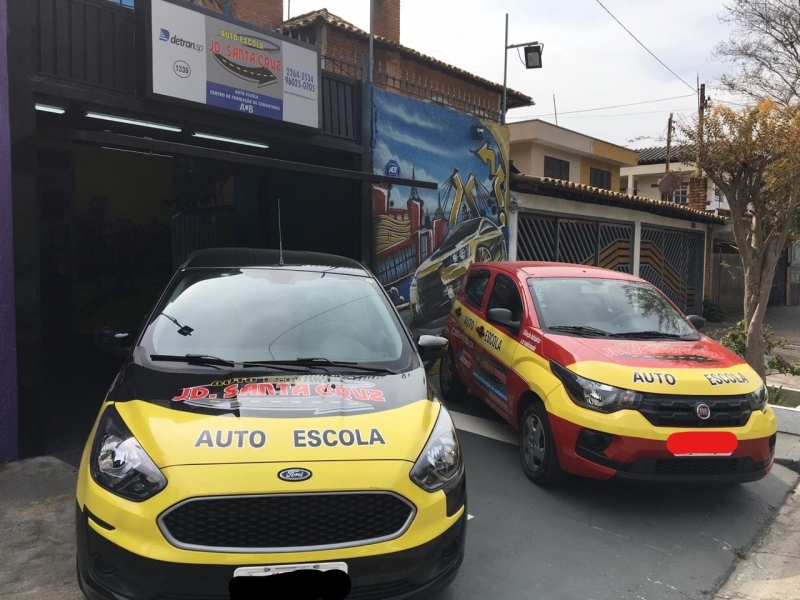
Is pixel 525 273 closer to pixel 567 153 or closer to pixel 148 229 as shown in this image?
pixel 148 229

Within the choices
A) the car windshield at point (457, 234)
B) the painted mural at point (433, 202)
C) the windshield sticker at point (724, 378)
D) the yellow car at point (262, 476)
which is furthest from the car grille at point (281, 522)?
the car windshield at point (457, 234)

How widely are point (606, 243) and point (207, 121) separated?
956cm

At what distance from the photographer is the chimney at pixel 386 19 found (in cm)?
1758

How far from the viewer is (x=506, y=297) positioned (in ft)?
18.6

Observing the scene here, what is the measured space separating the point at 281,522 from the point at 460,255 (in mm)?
7854

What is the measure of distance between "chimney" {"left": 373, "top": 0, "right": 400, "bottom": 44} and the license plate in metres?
17.5

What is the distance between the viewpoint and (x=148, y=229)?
11578 mm

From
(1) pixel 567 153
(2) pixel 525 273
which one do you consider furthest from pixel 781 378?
(1) pixel 567 153

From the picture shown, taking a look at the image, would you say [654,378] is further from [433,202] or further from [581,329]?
[433,202]

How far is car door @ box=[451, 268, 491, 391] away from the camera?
6027 millimetres

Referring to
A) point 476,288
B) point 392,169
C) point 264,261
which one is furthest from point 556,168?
point 264,261

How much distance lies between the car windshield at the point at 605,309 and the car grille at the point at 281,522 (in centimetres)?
281

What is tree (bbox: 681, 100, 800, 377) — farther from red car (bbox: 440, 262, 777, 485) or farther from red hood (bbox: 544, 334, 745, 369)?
red hood (bbox: 544, 334, 745, 369)

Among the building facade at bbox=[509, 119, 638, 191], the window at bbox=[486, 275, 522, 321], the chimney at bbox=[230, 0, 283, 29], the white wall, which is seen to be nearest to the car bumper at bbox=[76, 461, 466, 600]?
the window at bbox=[486, 275, 522, 321]
